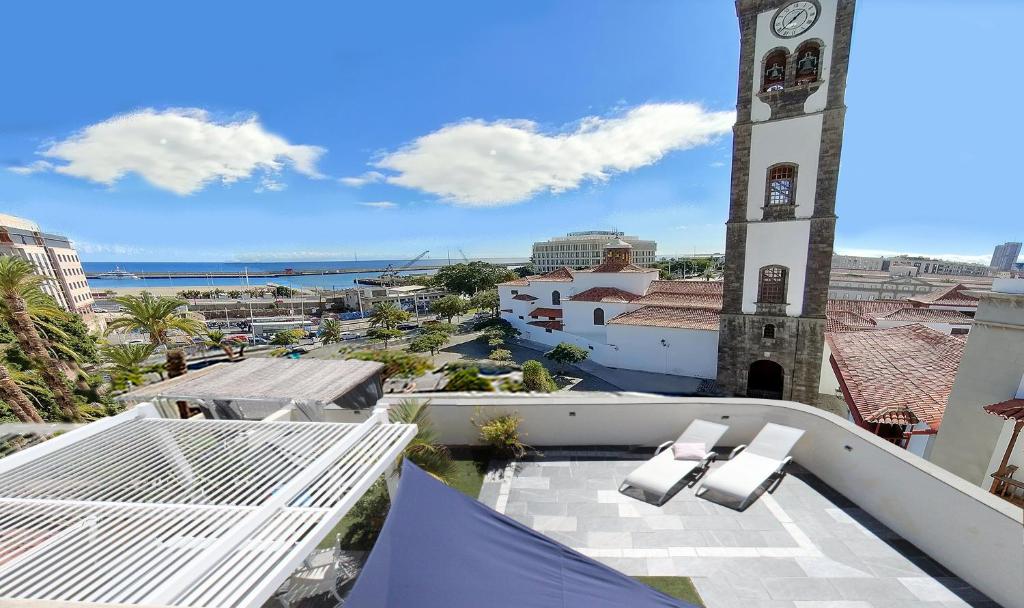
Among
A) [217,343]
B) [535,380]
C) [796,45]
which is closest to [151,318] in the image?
[217,343]

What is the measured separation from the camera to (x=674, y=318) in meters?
20.0

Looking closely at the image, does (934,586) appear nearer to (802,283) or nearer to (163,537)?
(163,537)

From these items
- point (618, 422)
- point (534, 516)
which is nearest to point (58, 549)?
point (534, 516)

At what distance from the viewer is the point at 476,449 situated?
738cm

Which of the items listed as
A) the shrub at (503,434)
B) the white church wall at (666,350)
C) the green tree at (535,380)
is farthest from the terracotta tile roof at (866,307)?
the shrub at (503,434)

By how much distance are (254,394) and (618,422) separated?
22.0 ft

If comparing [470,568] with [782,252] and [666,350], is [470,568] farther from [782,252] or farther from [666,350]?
[666,350]

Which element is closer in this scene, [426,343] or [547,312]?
[426,343]

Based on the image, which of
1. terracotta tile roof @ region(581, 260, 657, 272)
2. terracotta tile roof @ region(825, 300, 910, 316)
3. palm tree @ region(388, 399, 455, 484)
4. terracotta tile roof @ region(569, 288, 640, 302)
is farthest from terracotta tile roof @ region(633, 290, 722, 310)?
palm tree @ region(388, 399, 455, 484)

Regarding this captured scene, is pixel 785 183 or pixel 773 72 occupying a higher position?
pixel 773 72

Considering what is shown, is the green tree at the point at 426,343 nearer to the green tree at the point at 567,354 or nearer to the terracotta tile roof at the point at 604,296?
the green tree at the point at 567,354

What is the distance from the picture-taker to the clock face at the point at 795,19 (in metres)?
12.7

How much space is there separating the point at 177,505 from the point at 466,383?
12.9 metres

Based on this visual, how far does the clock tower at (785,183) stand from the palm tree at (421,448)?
14629 mm
